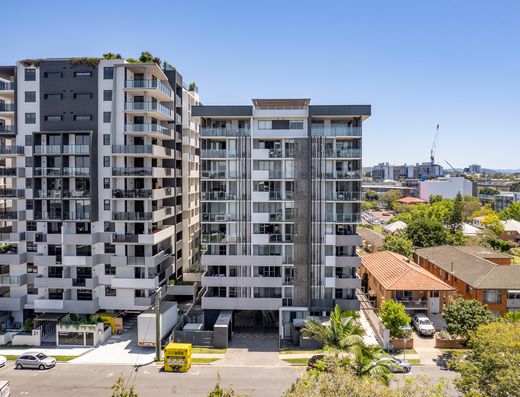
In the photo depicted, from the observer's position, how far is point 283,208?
44.9 m

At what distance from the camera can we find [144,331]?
135 ft

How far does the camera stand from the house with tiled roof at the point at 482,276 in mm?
48438

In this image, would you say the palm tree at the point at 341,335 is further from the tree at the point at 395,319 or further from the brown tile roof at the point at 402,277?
the brown tile roof at the point at 402,277

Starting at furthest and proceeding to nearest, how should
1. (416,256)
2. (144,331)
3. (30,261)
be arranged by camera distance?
(416,256) < (30,261) < (144,331)

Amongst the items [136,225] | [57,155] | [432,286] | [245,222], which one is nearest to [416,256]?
Result: [432,286]

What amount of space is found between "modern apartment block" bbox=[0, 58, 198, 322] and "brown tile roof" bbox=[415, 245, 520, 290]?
40.5 m

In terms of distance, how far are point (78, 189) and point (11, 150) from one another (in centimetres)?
925

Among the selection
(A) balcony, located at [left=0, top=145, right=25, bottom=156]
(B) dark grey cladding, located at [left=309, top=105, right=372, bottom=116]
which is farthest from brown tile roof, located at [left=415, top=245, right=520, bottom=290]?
(A) balcony, located at [left=0, top=145, right=25, bottom=156]

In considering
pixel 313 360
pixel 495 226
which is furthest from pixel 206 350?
pixel 495 226

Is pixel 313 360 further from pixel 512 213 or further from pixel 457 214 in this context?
pixel 512 213

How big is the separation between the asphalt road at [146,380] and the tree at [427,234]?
172ft

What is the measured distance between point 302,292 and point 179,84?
32467mm

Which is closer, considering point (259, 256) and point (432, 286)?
point (259, 256)

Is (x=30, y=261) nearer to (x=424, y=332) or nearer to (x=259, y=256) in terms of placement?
(x=259, y=256)
